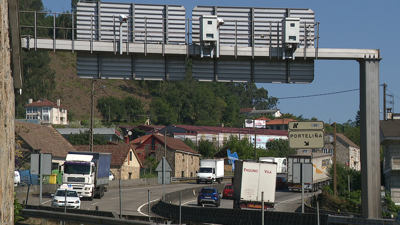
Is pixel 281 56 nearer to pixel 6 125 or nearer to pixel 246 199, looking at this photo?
pixel 6 125

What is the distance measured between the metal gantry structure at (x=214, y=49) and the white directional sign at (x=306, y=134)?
2153 millimetres

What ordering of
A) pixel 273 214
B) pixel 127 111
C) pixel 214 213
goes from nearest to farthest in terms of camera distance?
pixel 273 214 < pixel 214 213 < pixel 127 111

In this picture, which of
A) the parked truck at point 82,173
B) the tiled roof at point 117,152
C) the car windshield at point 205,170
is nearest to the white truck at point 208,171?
Result: the car windshield at point 205,170

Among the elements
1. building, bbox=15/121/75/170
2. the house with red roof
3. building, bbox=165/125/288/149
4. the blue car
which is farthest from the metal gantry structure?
building, bbox=165/125/288/149

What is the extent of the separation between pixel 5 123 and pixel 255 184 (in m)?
26.0

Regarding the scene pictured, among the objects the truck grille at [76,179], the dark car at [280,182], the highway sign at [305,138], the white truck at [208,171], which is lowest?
the dark car at [280,182]

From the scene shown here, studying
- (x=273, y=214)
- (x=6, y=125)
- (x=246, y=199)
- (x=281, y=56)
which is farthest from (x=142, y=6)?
(x=246, y=199)

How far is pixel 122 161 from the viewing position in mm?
65500

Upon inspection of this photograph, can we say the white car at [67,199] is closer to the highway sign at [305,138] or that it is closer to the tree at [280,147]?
the highway sign at [305,138]

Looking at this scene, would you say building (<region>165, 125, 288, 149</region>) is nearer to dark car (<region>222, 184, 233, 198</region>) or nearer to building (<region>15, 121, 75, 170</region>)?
building (<region>15, 121, 75, 170</region>)

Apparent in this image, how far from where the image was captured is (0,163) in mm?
7824

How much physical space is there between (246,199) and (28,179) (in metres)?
21.4

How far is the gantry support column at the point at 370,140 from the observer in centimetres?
1734

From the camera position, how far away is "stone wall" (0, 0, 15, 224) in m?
7.92
